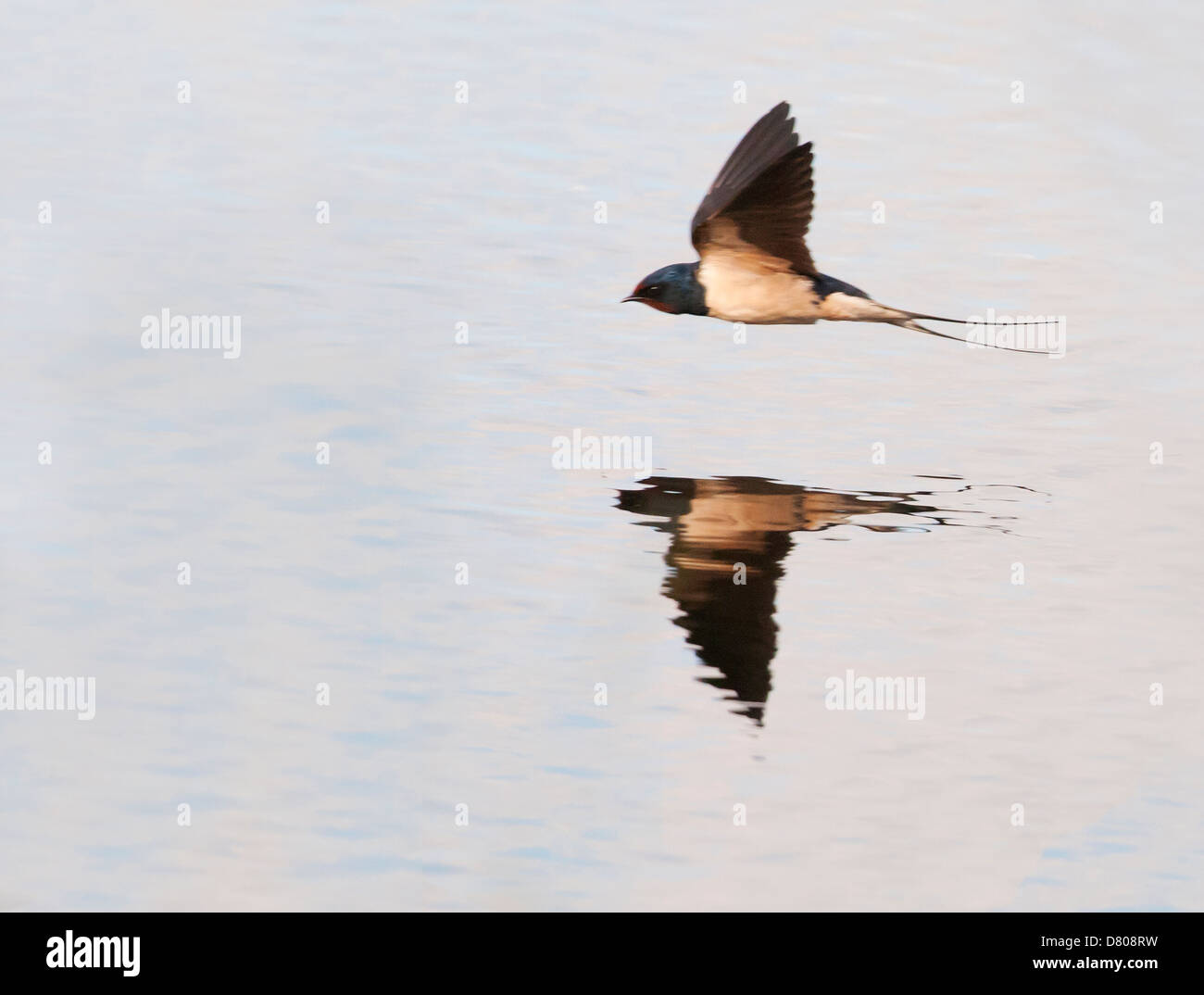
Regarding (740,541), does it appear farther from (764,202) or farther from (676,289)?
(676,289)

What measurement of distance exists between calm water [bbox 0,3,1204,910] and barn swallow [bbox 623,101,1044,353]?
0.78 meters

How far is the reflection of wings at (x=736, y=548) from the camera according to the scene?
1034 centimetres

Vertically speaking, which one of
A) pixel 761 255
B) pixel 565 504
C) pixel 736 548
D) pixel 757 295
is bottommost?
pixel 736 548

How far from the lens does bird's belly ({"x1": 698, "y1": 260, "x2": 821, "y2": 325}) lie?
45.2ft

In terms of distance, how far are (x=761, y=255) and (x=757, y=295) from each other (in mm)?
375

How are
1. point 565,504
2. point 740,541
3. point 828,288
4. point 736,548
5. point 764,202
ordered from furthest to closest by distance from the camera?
point 828,288 < point 764,202 < point 565,504 < point 740,541 < point 736,548

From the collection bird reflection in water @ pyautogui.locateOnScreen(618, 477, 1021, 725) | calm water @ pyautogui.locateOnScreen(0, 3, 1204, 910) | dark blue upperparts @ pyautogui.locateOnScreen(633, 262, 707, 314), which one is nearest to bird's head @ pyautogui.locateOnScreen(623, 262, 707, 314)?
dark blue upperparts @ pyautogui.locateOnScreen(633, 262, 707, 314)

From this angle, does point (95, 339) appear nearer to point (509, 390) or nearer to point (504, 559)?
point (509, 390)

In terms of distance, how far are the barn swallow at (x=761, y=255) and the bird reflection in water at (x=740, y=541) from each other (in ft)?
4.74

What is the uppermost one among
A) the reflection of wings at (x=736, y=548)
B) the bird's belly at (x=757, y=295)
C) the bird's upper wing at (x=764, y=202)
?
the bird's upper wing at (x=764, y=202)

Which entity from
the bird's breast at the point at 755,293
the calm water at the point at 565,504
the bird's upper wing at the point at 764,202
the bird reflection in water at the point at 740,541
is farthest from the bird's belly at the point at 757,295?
the bird reflection in water at the point at 740,541

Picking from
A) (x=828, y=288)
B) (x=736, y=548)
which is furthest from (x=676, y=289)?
(x=736, y=548)

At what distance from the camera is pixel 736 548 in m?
11.7

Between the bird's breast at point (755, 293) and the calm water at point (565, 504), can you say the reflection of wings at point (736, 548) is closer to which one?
the calm water at point (565, 504)
